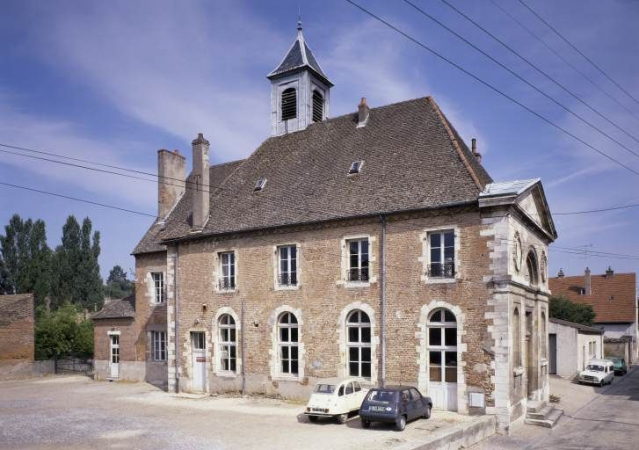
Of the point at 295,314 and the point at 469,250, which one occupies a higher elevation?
the point at 469,250

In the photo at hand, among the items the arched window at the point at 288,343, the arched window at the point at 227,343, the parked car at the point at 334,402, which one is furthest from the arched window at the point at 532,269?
the arched window at the point at 227,343

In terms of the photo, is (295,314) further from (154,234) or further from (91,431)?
(154,234)

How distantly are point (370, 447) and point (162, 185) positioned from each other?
2048cm

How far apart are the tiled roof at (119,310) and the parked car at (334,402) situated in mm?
15531

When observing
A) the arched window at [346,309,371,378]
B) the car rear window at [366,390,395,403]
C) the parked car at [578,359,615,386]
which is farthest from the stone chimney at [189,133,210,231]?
the parked car at [578,359,615,386]

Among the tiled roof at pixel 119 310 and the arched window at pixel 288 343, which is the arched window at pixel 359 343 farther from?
the tiled roof at pixel 119 310

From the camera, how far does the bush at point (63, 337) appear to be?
3503cm

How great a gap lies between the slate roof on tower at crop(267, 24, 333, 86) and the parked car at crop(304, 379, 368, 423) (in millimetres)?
17257

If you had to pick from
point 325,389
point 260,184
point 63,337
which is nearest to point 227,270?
point 260,184

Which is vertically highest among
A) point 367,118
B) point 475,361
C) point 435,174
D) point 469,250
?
point 367,118

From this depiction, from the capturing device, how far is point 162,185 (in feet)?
98.0

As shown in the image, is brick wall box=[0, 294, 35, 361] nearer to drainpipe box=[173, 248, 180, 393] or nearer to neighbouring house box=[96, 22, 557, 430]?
neighbouring house box=[96, 22, 557, 430]

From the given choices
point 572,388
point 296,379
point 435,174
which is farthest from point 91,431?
point 572,388

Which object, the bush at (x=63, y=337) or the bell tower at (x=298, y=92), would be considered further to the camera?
the bush at (x=63, y=337)
